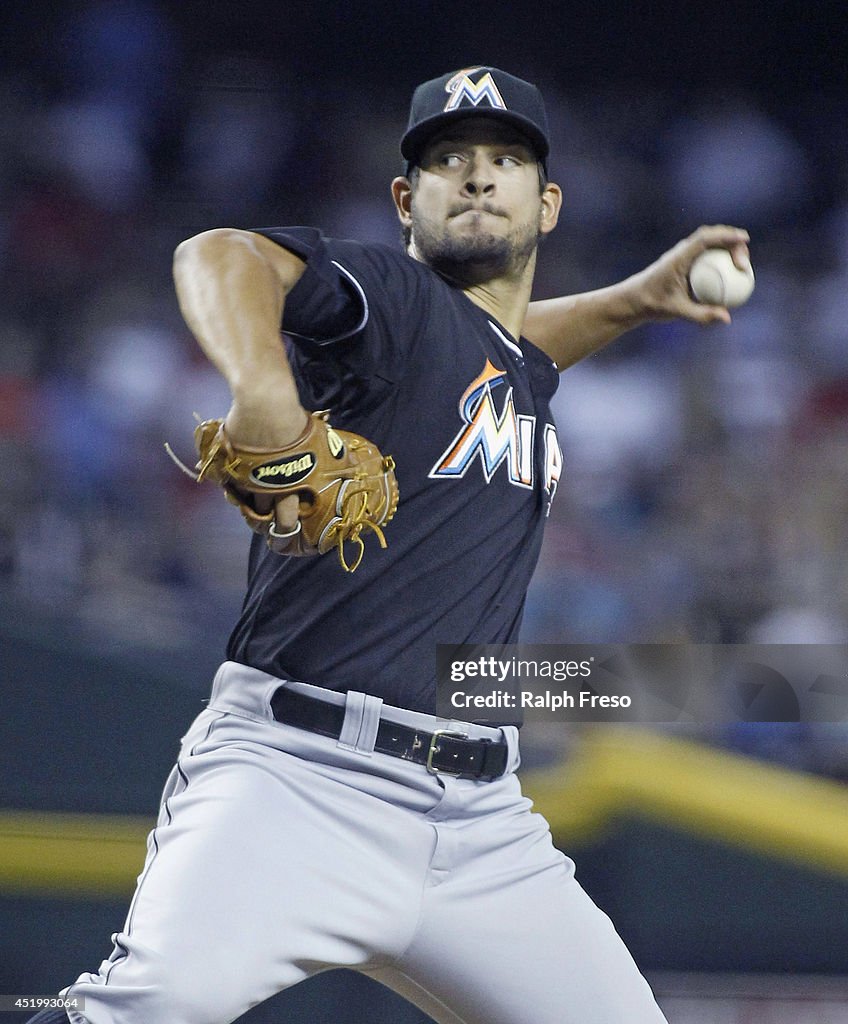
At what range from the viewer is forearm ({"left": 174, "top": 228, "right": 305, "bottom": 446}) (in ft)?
3.00

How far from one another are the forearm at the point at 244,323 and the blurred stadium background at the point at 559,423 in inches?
54.6

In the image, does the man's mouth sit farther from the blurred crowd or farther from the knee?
the blurred crowd

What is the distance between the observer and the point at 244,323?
94 cm

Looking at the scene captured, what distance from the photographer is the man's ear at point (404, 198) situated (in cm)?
149

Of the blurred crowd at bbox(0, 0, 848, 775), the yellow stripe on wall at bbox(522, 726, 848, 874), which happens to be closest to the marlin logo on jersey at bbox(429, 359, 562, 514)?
the yellow stripe on wall at bbox(522, 726, 848, 874)

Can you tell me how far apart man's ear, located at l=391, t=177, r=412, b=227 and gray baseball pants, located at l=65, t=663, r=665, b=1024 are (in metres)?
0.60

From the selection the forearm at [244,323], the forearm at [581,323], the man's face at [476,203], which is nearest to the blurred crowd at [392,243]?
the forearm at [581,323]

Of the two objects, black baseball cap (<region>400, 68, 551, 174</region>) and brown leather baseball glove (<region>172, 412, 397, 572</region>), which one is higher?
black baseball cap (<region>400, 68, 551, 174</region>)

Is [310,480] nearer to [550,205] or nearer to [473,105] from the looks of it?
[473,105]

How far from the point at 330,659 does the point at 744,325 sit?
1.92 meters

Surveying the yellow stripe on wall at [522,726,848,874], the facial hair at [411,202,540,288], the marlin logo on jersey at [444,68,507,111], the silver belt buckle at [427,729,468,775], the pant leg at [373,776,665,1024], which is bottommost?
the pant leg at [373,776,665,1024]

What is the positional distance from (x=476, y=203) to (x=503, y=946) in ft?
2.62

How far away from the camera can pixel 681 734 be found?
7.56 ft

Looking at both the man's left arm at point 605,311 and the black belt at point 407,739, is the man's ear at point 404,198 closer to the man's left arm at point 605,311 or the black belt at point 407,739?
the man's left arm at point 605,311
